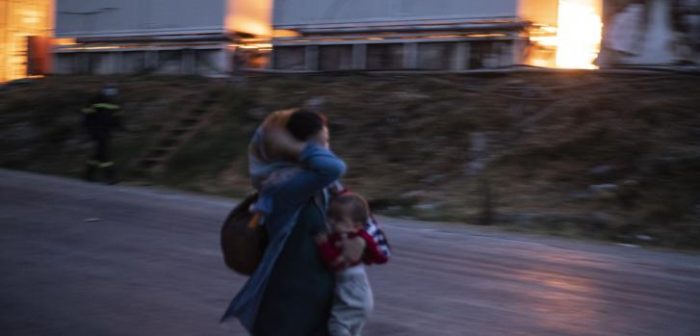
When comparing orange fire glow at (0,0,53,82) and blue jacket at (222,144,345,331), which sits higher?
orange fire glow at (0,0,53,82)

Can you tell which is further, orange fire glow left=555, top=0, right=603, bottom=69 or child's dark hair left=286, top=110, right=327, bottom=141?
orange fire glow left=555, top=0, right=603, bottom=69

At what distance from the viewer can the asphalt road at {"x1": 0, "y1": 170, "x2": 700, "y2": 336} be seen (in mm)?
6008

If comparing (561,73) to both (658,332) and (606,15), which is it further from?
(658,332)

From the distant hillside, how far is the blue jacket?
27.3ft

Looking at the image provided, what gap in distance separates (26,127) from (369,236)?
19008 mm

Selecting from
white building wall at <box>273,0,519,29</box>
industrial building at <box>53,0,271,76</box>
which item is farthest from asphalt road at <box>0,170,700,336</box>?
industrial building at <box>53,0,271,76</box>

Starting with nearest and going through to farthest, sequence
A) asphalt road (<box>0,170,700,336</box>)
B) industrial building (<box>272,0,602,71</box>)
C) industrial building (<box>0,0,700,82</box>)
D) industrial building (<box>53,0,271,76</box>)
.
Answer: asphalt road (<box>0,170,700,336</box>) → industrial building (<box>0,0,700,82</box>) → industrial building (<box>272,0,602,71</box>) → industrial building (<box>53,0,271,76</box>)

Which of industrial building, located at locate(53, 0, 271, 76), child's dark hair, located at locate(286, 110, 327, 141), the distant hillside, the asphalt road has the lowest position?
the asphalt road

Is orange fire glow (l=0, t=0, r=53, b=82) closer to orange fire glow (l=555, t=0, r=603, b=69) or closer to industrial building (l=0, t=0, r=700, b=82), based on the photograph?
industrial building (l=0, t=0, r=700, b=82)

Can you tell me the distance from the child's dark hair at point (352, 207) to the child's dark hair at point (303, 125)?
12.3 inches

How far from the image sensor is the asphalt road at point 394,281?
6008mm

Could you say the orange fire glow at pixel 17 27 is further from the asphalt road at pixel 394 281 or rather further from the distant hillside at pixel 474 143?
the asphalt road at pixel 394 281

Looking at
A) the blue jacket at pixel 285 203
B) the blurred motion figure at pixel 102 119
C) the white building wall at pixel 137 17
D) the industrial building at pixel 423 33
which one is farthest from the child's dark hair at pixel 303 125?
the white building wall at pixel 137 17

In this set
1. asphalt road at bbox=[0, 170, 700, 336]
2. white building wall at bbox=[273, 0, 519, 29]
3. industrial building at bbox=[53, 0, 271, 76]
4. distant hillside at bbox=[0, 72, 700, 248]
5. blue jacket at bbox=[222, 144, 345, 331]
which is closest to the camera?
blue jacket at bbox=[222, 144, 345, 331]
